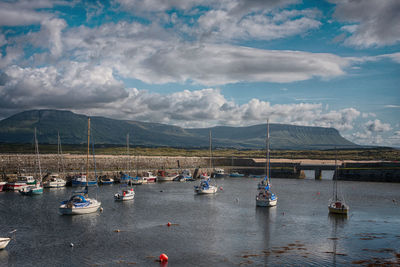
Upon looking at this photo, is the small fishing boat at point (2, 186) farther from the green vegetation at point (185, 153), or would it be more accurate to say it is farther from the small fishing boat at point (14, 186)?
the green vegetation at point (185, 153)

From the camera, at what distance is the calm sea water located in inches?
1029

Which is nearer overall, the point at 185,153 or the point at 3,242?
the point at 3,242

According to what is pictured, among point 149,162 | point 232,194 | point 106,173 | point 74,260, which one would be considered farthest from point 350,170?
point 74,260

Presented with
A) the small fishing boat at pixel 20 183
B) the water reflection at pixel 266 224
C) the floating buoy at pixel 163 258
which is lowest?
the water reflection at pixel 266 224

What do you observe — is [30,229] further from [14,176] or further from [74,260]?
[14,176]

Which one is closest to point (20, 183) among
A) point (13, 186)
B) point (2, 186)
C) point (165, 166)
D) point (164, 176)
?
point (13, 186)

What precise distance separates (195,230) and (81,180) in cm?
4128

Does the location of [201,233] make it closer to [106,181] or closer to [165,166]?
[106,181]

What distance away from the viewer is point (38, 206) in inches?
1889

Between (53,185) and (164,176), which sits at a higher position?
(53,185)

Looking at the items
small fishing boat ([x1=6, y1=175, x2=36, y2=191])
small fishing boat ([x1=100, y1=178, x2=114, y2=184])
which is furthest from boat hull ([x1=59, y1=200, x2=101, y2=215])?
small fishing boat ([x1=100, y1=178, x2=114, y2=184])

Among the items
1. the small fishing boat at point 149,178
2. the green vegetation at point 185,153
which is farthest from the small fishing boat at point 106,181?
the green vegetation at point 185,153

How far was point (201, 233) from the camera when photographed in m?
34.3

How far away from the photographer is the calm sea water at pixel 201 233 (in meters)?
26.1
